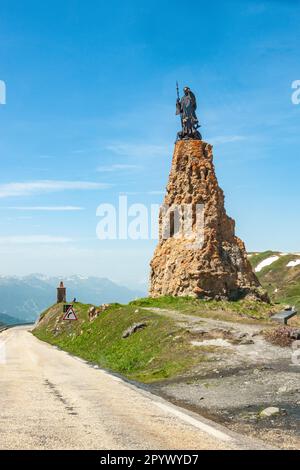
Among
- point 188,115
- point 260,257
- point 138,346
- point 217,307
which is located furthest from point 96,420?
point 260,257

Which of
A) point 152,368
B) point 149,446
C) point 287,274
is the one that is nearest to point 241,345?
point 152,368

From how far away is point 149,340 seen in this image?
2520 centimetres

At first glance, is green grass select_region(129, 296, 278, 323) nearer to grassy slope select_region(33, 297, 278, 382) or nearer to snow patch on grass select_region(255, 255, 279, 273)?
grassy slope select_region(33, 297, 278, 382)

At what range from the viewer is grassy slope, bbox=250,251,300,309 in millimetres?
91713

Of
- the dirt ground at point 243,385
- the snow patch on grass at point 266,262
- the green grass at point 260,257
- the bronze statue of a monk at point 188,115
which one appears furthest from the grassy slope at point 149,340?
the green grass at point 260,257

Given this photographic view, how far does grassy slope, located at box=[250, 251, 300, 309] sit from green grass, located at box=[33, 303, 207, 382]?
54939 mm

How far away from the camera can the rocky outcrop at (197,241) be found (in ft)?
128

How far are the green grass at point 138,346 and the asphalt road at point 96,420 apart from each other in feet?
13.6

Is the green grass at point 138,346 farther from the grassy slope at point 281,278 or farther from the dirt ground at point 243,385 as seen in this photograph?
the grassy slope at point 281,278

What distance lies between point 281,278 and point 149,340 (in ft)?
295

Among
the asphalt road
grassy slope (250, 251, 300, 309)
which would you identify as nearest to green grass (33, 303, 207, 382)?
the asphalt road
